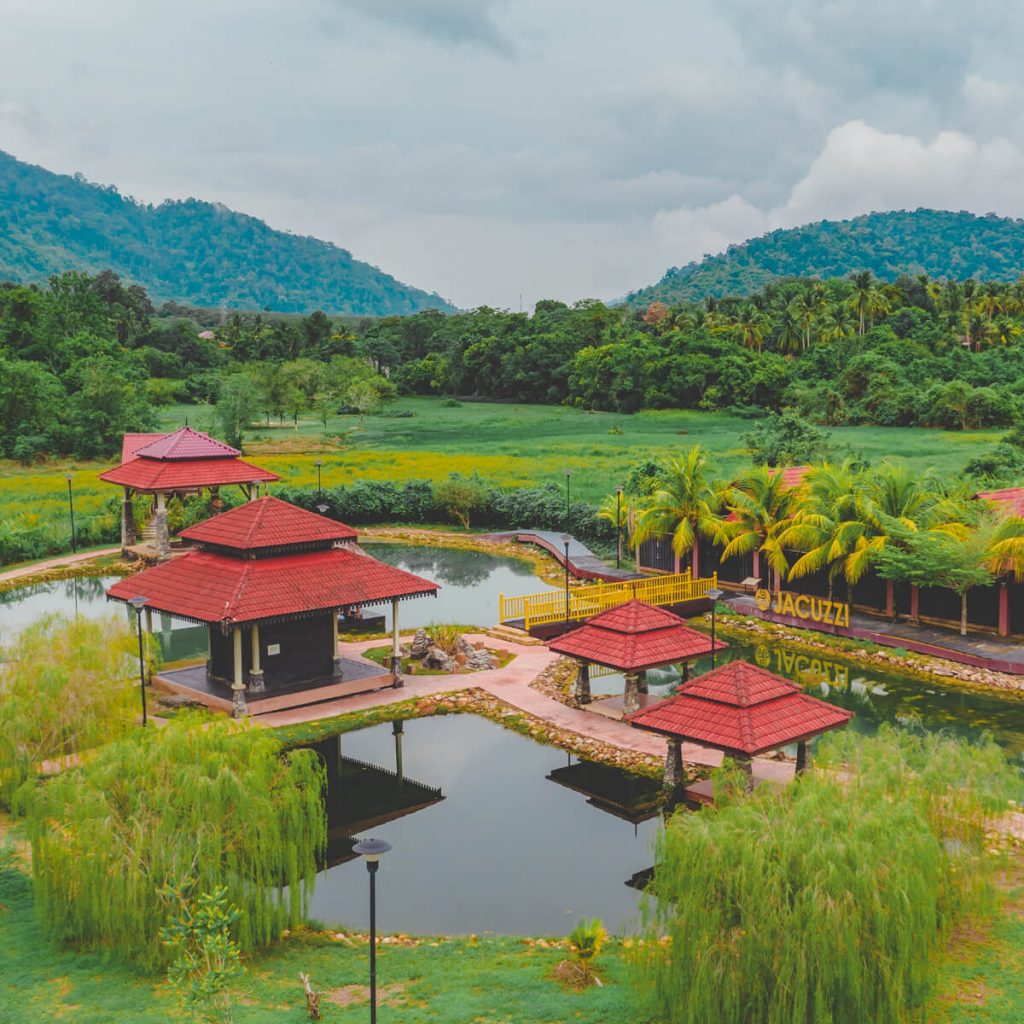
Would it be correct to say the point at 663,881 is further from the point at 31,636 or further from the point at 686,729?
the point at 31,636

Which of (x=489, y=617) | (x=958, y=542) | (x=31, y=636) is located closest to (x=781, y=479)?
(x=958, y=542)

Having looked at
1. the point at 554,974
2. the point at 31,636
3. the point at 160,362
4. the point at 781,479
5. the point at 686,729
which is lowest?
the point at 554,974

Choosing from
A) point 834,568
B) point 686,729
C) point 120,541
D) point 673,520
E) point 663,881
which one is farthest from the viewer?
point 120,541

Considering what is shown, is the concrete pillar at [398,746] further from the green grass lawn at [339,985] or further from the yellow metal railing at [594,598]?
the yellow metal railing at [594,598]

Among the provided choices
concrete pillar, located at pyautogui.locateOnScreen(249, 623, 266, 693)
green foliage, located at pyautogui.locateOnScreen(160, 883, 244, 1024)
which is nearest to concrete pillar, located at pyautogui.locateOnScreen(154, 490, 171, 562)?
concrete pillar, located at pyautogui.locateOnScreen(249, 623, 266, 693)

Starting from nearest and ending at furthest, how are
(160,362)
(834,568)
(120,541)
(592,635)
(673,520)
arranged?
(592,635) < (834,568) < (673,520) < (120,541) < (160,362)

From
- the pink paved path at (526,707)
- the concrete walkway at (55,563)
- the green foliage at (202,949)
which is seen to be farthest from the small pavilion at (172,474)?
the green foliage at (202,949)

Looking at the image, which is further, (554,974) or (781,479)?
(781,479)
